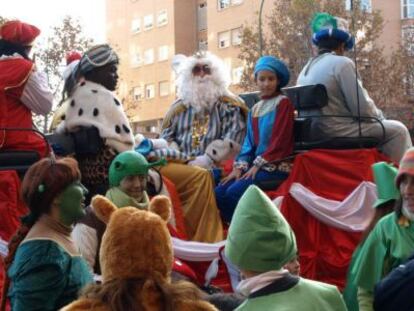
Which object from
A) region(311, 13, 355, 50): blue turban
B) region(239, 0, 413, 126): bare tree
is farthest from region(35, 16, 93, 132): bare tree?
region(311, 13, 355, 50): blue turban

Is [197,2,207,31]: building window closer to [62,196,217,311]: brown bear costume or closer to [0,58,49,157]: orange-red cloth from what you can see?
[0,58,49,157]: orange-red cloth

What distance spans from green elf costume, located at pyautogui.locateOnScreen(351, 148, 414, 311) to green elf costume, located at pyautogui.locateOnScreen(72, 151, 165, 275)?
161 cm

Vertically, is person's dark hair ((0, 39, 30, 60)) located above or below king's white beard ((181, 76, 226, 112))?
above

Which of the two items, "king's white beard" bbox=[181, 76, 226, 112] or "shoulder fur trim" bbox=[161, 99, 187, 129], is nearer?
"king's white beard" bbox=[181, 76, 226, 112]

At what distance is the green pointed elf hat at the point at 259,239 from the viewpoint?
2770 millimetres

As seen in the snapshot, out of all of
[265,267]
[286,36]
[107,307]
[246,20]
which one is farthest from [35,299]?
[246,20]

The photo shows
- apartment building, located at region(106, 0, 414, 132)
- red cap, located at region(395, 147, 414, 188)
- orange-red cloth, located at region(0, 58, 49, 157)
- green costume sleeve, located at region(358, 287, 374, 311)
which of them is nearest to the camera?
green costume sleeve, located at region(358, 287, 374, 311)

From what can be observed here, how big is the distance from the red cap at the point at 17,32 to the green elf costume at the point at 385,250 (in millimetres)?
3363

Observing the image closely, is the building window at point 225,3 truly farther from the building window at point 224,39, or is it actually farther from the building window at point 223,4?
the building window at point 224,39

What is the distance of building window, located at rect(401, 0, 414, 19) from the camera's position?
3773 cm

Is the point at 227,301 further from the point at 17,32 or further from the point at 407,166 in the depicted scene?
the point at 17,32

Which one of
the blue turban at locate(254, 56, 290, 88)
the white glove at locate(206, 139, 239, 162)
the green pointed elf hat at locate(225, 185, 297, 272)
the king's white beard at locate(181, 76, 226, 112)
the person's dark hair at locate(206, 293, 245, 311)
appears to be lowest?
the person's dark hair at locate(206, 293, 245, 311)

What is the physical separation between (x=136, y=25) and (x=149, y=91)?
15.7ft

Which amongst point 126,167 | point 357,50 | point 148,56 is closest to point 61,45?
point 357,50
